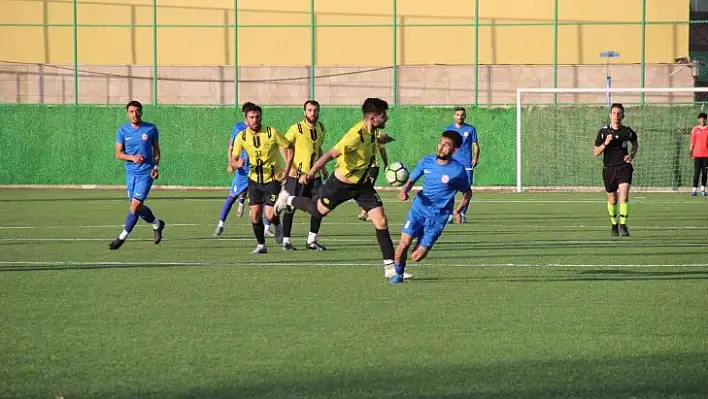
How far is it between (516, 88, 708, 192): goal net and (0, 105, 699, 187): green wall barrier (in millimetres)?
26

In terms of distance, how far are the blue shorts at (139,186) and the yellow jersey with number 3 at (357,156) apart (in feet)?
14.7

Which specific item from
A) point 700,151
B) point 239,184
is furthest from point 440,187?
point 700,151

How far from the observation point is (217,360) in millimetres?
8789

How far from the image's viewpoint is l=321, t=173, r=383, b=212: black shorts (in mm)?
14070

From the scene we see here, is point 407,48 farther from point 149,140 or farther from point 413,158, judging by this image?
point 149,140

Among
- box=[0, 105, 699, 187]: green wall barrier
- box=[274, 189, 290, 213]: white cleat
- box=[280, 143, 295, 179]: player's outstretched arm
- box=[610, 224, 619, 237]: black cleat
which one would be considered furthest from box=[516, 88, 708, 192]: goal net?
box=[274, 189, 290, 213]: white cleat

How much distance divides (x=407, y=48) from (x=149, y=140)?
25782mm

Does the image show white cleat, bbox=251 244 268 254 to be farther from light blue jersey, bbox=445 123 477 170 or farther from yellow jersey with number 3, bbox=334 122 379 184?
light blue jersey, bbox=445 123 477 170

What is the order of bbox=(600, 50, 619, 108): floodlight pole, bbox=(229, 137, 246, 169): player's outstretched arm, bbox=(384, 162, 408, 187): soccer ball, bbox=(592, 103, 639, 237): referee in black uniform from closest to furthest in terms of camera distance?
bbox=(384, 162, 408, 187): soccer ball → bbox=(229, 137, 246, 169): player's outstretched arm → bbox=(592, 103, 639, 237): referee in black uniform → bbox=(600, 50, 619, 108): floodlight pole

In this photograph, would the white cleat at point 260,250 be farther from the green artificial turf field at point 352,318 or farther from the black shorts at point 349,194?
the black shorts at point 349,194

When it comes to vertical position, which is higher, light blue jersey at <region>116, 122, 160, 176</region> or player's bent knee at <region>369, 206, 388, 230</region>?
light blue jersey at <region>116, 122, 160, 176</region>

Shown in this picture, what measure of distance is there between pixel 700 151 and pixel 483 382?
2513cm

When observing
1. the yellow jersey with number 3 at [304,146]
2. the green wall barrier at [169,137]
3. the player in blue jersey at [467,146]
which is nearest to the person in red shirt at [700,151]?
the green wall barrier at [169,137]

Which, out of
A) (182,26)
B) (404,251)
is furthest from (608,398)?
(182,26)
